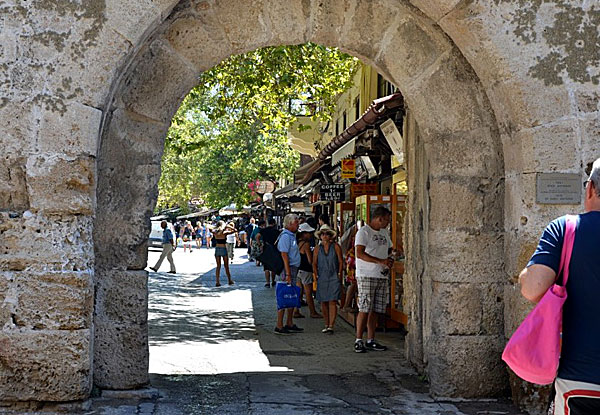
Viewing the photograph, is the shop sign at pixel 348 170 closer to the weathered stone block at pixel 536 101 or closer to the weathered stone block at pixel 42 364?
the weathered stone block at pixel 536 101

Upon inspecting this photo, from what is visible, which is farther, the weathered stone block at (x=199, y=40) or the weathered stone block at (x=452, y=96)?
the weathered stone block at (x=452, y=96)

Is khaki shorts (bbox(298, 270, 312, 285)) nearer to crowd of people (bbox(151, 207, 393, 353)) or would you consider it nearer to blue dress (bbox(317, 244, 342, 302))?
crowd of people (bbox(151, 207, 393, 353))

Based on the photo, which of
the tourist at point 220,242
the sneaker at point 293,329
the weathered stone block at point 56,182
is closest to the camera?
the weathered stone block at point 56,182

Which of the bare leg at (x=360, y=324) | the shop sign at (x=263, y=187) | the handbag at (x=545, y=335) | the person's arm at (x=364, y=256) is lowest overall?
the bare leg at (x=360, y=324)

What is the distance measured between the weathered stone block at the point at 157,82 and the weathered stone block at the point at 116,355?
1.62 metres

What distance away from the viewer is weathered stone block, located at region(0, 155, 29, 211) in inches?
220

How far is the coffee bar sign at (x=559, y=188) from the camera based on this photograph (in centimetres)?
589

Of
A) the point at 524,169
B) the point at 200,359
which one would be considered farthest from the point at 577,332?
the point at 200,359

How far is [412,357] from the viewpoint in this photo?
26.5 feet

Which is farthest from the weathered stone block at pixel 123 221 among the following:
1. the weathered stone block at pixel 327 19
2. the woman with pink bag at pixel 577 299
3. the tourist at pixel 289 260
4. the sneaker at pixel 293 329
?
the sneaker at pixel 293 329

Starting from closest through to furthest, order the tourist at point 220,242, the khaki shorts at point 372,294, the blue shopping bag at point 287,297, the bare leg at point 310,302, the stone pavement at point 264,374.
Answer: the stone pavement at point 264,374 → the khaki shorts at point 372,294 → the blue shopping bag at point 287,297 → the bare leg at point 310,302 → the tourist at point 220,242

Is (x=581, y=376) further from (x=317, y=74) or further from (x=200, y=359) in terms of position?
(x=317, y=74)

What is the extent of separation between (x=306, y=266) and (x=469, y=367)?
6.07 m

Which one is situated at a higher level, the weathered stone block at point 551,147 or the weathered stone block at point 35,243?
the weathered stone block at point 551,147
